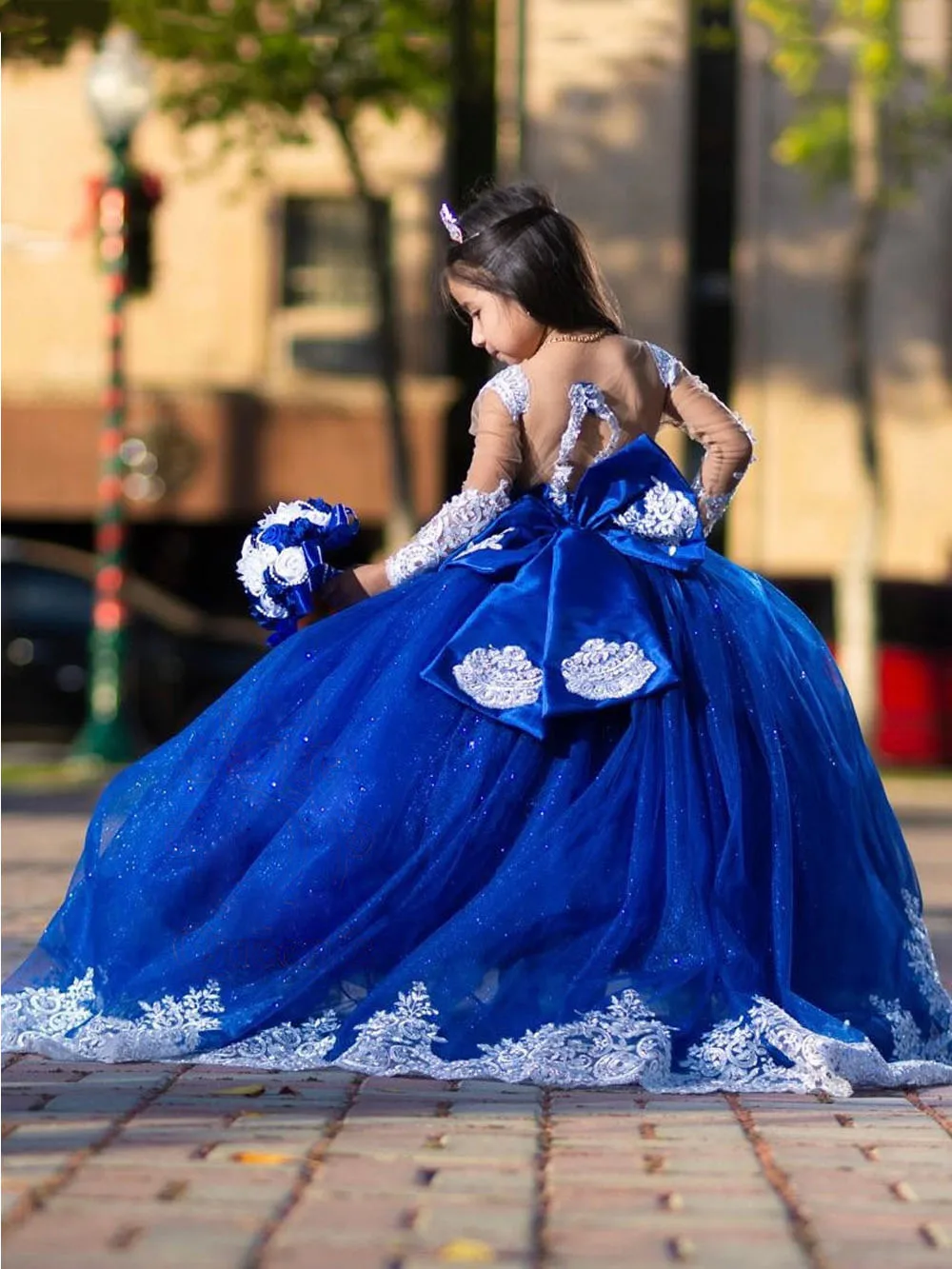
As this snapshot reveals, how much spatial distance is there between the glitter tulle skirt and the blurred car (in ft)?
47.2

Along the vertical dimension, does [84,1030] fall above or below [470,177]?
below

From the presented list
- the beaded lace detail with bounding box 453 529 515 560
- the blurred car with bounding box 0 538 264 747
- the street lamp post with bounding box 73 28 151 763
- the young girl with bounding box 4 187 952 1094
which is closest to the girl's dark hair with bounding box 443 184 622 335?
the young girl with bounding box 4 187 952 1094

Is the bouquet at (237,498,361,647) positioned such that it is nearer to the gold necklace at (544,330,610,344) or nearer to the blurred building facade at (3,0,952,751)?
the gold necklace at (544,330,610,344)

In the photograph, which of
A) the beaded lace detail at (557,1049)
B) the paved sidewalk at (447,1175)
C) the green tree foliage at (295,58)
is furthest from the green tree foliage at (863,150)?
the paved sidewalk at (447,1175)

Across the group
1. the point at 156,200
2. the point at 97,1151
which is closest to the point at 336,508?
the point at 97,1151

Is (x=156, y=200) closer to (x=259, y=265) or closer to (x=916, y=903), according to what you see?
(x=259, y=265)

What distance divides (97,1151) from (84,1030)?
1.26 m

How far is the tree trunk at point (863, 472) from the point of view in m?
21.8

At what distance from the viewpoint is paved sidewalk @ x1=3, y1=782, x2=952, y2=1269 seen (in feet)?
12.0

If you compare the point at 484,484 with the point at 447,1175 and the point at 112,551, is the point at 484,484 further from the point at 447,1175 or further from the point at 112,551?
the point at 112,551

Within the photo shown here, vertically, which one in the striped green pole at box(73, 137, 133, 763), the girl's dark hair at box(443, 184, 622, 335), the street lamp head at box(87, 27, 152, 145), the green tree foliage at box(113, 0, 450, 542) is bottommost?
the striped green pole at box(73, 137, 133, 763)

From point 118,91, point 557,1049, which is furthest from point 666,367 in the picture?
point 118,91

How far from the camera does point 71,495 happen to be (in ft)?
86.6

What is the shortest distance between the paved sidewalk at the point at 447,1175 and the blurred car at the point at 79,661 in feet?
49.0
